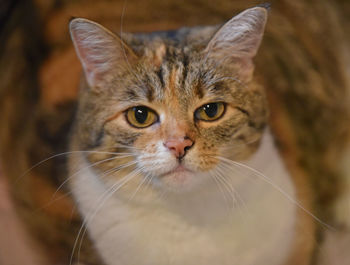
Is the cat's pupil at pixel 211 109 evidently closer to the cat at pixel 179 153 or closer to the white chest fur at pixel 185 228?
the cat at pixel 179 153

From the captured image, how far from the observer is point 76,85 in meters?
1.80

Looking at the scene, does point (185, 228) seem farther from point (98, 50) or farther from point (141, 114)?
point (98, 50)

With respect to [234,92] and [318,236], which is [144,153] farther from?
[318,236]

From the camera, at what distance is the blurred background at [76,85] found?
1.40 metres

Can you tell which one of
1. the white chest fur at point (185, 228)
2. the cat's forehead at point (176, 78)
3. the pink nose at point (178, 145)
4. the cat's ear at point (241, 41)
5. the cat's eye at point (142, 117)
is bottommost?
the white chest fur at point (185, 228)

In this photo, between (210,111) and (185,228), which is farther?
(185,228)

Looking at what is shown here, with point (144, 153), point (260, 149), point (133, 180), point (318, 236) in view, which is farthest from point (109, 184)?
point (318, 236)

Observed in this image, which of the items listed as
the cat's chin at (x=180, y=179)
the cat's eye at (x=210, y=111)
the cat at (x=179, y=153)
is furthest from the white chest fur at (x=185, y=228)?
the cat's eye at (x=210, y=111)

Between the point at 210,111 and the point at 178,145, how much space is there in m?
0.18

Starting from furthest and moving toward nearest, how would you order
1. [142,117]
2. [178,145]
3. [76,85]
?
1. [76,85]
2. [142,117]
3. [178,145]

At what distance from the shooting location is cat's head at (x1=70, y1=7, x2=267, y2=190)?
114 centimetres

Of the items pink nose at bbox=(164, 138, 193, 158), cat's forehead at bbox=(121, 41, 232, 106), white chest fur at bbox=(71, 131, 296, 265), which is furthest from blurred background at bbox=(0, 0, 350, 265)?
pink nose at bbox=(164, 138, 193, 158)

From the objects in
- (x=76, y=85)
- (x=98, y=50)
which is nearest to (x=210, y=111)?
(x=98, y=50)

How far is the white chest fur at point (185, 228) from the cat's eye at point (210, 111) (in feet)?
0.71
